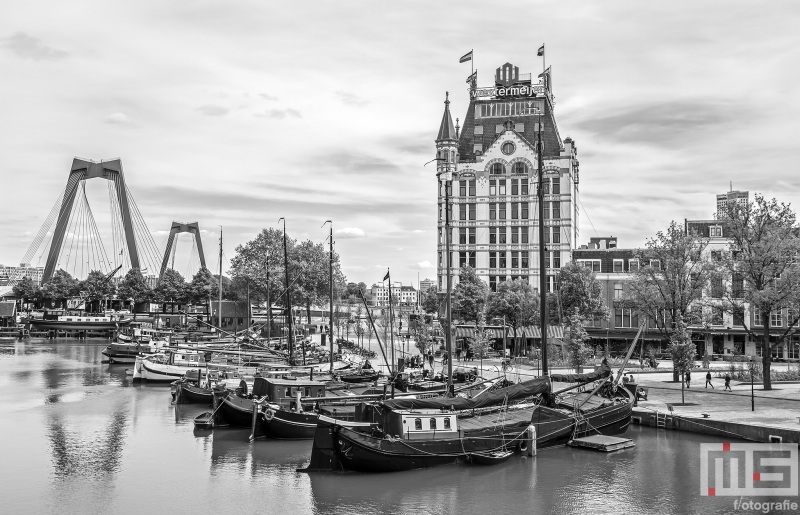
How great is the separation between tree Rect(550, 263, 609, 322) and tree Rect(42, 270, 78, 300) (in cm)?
12066

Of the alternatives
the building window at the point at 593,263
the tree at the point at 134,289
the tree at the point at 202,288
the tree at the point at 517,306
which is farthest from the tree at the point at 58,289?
the building window at the point at 593,263

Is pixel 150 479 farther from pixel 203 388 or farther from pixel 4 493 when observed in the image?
pixel 203 388

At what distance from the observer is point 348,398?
44.4 meters

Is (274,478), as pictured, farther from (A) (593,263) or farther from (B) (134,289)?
(B) (134,289)

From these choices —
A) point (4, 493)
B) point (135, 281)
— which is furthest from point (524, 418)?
point (135, 281)

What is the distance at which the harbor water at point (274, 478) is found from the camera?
29094 millimetres

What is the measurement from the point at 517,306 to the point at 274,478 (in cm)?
5474

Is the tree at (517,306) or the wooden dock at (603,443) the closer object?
the wooden dock at (603,443)

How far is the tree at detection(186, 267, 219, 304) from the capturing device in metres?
155

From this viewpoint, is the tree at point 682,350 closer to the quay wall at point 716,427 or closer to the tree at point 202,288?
the quay wall at point 716,427

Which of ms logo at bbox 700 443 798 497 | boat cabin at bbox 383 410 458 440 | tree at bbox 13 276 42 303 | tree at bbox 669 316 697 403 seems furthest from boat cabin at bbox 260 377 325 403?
tree at bbox 13 276 42 303

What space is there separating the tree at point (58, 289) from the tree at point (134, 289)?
1220 centimetres

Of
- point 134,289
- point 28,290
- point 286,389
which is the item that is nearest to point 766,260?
point 286,389

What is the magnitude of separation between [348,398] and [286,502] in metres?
14.8
